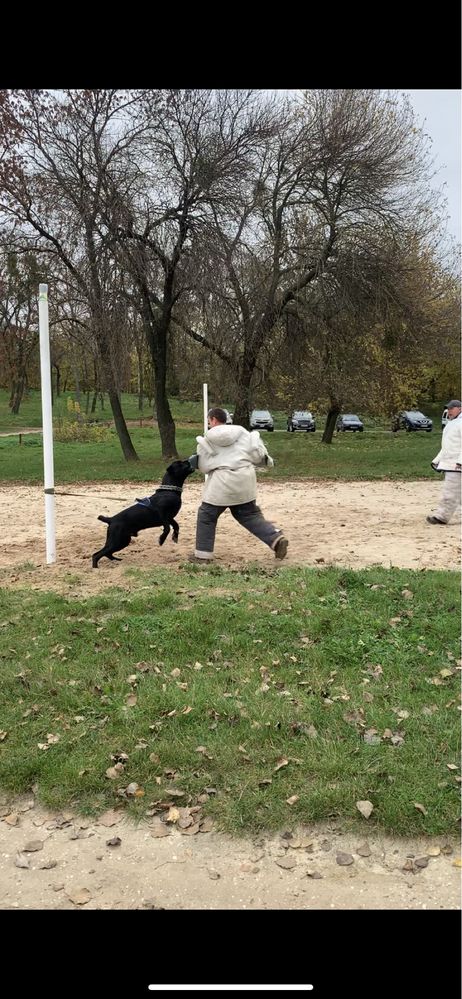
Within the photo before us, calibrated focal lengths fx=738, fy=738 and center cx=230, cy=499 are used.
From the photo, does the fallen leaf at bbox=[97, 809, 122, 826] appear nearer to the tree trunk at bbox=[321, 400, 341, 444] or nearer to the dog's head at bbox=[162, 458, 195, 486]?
the dog's head at bbox=[162, 458, 195, 486]

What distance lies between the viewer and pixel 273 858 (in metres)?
3.25

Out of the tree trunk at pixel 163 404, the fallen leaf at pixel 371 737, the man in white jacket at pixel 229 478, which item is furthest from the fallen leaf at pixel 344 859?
the tree trunk at pixel 163 404

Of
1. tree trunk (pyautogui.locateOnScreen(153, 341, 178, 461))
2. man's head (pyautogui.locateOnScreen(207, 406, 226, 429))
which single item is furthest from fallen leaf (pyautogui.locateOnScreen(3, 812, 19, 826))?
tree trunk (pyautogui.locateOnScreen(153, 341, 178, 461))

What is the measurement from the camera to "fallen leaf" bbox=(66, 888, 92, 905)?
299 centimetres

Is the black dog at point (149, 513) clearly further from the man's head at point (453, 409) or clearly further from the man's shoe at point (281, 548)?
the man's head at point (453, 409)

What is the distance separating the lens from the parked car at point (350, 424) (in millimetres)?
42562

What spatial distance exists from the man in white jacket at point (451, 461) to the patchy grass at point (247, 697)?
3173 mm

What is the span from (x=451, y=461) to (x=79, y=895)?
7.92 m

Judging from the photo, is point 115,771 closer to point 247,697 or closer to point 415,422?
point 247,697

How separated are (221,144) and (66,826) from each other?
60.1 feet

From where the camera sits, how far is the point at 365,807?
11.6 ft

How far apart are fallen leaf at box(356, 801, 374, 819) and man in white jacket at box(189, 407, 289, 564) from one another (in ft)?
14.4

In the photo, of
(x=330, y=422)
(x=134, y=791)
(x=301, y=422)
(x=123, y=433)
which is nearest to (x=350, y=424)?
(x=301, y=422)

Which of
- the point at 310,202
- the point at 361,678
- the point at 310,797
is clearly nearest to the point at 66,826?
the point at 310,797
